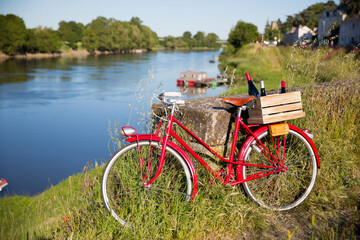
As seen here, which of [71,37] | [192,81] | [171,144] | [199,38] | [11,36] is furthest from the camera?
[199,38]

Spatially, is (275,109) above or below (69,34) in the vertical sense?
below

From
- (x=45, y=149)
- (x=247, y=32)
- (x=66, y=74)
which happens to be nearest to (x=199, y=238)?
(x=45, y=149)

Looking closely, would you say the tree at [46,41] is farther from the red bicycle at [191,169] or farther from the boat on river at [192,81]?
the red bicycle at [191,169]

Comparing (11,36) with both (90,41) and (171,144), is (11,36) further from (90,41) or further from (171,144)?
(171,144)

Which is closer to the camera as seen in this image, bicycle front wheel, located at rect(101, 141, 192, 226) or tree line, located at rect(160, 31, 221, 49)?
bicycle front wheel, located at rect(101, 141, 192, 226)

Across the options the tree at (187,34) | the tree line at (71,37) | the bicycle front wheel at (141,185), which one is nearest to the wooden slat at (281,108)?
the bicycle front wheel at (141,185)

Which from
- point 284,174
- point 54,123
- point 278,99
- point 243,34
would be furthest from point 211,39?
point 278,99

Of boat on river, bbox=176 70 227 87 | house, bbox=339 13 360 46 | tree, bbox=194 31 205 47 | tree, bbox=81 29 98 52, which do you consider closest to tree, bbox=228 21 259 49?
house, bbox=339 13 360 46

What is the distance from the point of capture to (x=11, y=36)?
68.8 m

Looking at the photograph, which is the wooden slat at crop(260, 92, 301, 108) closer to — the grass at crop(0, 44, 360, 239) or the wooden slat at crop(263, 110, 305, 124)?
the wooden slat at crop(263, 110, 305, 124)

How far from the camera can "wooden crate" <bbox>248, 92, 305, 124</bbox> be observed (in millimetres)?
2713

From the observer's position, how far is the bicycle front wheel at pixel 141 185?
2469 mm

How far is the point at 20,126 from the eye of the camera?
22406 mm

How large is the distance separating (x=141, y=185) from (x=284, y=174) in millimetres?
1385
